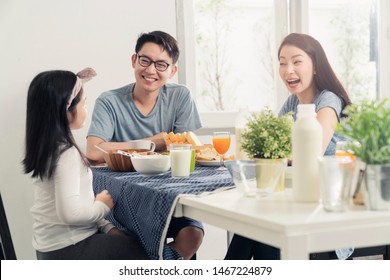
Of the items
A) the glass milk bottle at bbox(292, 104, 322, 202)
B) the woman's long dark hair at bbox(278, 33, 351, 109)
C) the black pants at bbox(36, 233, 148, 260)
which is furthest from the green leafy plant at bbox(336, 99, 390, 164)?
the woman's long dark hair at bbox(278, 33, 351, 109)

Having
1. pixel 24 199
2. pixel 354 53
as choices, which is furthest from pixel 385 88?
pixel 24 199

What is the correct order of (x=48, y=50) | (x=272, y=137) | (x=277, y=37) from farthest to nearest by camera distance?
1. (x=277, y=37)
2. (x=48, y=50)
3. (x=272, y=137)

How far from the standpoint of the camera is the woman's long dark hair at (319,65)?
2.58 m

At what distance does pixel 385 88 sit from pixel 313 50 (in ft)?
5.30

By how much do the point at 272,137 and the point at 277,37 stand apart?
241 centimetres

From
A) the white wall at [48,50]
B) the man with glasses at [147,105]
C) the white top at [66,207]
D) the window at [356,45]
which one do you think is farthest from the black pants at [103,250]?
the window at [356,45]

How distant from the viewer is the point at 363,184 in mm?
1312

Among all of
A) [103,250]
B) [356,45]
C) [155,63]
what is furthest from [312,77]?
[356,45]

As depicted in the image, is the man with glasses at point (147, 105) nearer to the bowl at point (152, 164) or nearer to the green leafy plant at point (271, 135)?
the bowl at point (152, 164)

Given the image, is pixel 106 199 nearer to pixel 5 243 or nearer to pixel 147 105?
pixel 5 243

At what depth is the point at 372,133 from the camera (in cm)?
128

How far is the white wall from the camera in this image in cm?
324

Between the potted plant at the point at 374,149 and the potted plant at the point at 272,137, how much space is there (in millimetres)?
294
